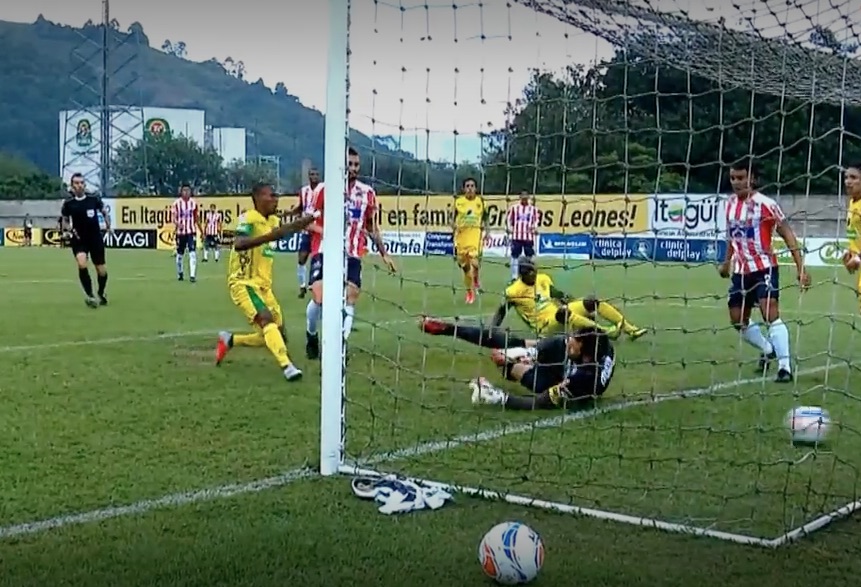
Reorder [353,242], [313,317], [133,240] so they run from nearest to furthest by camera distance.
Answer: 1. [353,242]
2. [313,317]
3. [133,240]

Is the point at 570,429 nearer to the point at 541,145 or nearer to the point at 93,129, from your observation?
the point at 541,145

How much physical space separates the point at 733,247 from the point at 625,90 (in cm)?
284

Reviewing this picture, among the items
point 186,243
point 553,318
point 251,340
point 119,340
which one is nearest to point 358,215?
point 553,318

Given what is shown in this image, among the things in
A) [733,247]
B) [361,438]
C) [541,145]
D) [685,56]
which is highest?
[685,56]

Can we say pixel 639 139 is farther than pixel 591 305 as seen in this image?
No

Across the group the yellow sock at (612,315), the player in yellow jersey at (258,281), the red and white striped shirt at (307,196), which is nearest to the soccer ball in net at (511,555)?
the player in yellow jersey at (258,281)

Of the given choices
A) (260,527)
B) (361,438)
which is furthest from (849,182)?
(260,527)

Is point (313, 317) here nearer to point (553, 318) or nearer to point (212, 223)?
point (553, 318)

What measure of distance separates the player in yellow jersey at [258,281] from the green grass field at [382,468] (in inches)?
10.4

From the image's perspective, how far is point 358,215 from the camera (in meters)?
7.13

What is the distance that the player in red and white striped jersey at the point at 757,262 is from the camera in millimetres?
7695

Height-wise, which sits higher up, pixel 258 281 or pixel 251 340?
pixel 258 281

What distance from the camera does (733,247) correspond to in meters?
8.43

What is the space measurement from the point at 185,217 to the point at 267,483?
57.6ft
